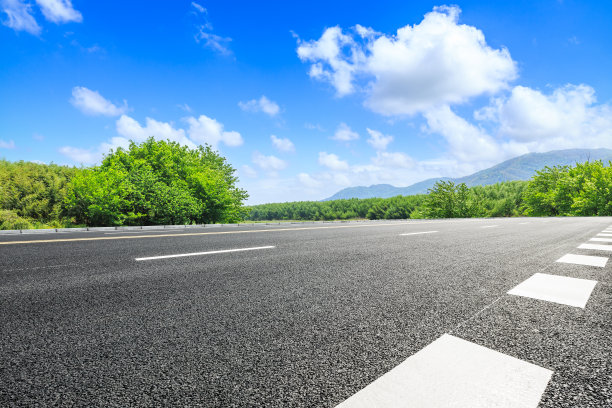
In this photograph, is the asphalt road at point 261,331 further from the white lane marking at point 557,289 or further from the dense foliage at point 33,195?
the dense foliage at point 33,195

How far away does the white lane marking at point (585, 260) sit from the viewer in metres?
3.79

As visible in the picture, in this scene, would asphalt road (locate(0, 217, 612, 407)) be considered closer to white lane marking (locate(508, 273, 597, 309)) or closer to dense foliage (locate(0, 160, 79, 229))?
white lane marking (locate(508, 273, 597, 309))

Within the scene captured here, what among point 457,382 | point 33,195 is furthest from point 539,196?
point 33,195

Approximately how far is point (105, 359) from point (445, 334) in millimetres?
1743

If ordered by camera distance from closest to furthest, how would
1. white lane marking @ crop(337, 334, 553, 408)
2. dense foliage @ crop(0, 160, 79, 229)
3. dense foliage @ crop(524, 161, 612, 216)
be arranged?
1. white lane marking @ crop(337, 334, 553, 408)
2. dense foliage @ crop(0, 160, 79, 229)
3. dense foliage @ crop(524, 161, 612, 216)

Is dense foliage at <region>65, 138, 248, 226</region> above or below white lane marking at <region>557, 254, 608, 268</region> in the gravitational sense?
above

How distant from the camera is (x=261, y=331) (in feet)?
5.36

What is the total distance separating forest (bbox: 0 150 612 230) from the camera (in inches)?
758

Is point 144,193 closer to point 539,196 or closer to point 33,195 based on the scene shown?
point 33,195

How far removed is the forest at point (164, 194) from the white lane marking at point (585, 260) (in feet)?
69.0

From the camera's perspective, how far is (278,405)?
101cm

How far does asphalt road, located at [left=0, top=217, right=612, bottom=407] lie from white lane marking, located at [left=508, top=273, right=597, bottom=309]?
0.28 feet

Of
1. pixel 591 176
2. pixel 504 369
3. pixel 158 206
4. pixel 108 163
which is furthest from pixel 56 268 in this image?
pixel 591 176

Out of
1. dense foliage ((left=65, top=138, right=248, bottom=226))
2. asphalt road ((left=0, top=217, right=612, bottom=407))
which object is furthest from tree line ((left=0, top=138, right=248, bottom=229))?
asphalt road ((left=0, top=217, right=612, bottom=407))
